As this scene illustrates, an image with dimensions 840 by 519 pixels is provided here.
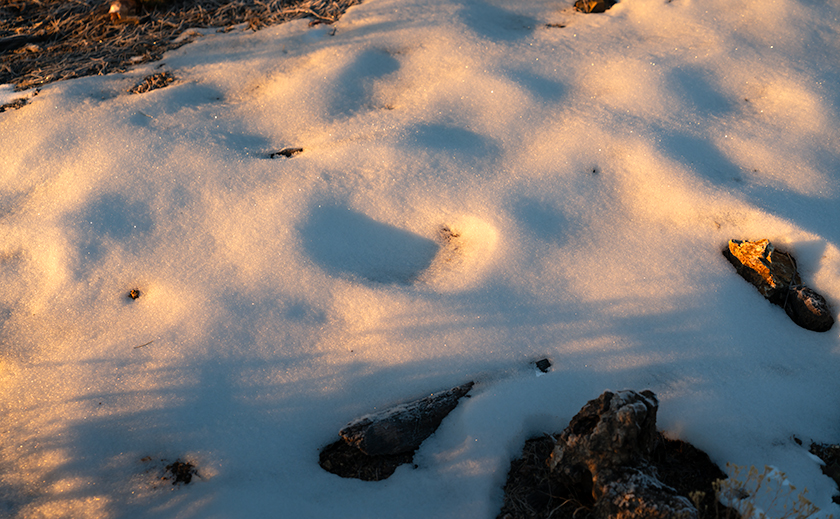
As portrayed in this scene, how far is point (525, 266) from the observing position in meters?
2.64

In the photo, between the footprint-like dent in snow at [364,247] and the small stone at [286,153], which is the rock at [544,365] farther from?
the small stone at [286,153]

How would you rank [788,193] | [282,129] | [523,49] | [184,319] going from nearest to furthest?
[184,319], [788,193], [282,129], [523,49]

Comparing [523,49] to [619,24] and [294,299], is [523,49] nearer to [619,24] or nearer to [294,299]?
[619,24]

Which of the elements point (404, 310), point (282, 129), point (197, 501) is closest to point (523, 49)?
point (282, 129)

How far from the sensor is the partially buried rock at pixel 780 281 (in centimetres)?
245

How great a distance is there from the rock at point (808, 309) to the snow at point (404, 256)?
0.07m

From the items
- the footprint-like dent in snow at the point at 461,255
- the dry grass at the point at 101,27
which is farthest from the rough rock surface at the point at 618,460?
the dry grass at the point at 101,27

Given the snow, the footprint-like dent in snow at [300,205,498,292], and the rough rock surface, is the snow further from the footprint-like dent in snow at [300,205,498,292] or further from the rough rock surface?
the rough rock surface

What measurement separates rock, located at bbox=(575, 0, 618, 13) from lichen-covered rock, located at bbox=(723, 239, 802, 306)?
2519 millimetres

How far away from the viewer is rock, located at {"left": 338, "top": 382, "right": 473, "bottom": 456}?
2.09 meters

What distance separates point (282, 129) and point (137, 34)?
6.16 ft

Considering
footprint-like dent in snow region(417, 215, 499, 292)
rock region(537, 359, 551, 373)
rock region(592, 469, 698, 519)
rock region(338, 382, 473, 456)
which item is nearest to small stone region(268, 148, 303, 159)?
footprint-like dent in snow region(417, 215, 499, 292)

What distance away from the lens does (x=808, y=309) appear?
2.45 m

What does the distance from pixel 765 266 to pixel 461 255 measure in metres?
1.56
